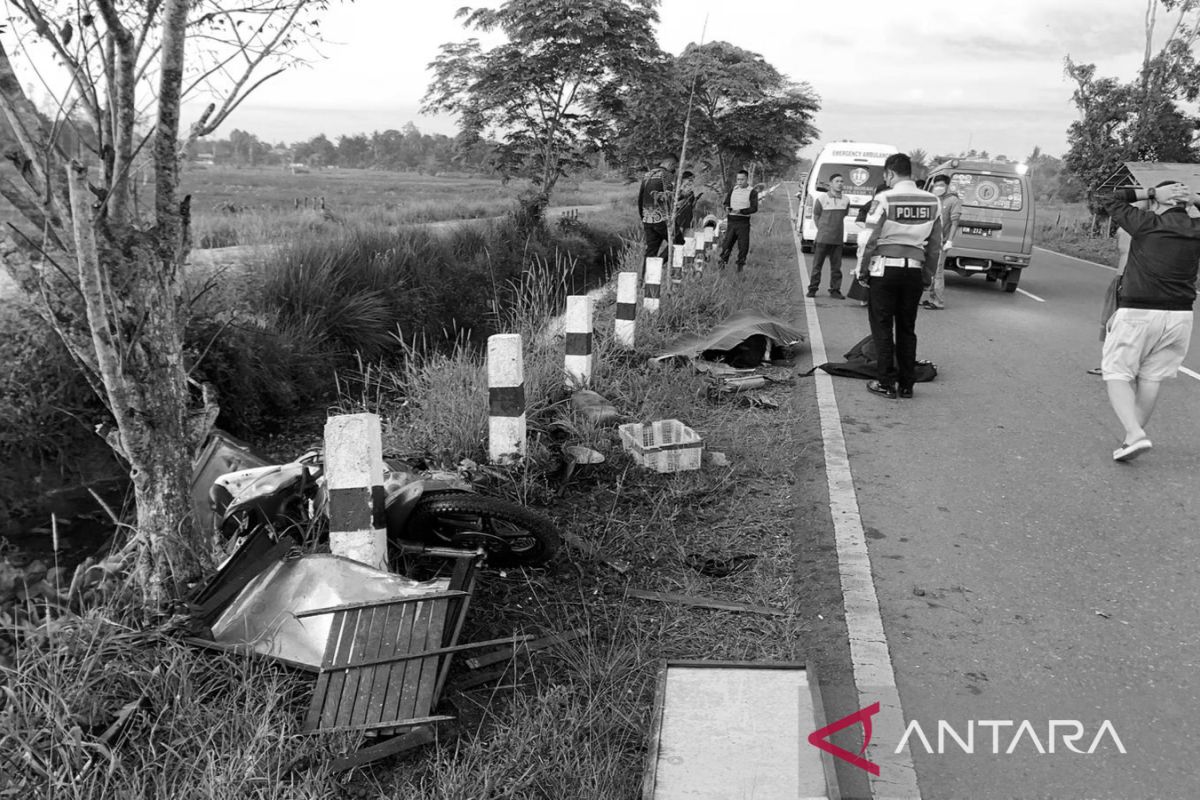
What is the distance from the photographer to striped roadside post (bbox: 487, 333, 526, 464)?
4.48m

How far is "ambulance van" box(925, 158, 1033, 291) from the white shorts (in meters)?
8.93

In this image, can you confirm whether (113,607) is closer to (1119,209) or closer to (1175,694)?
(1175,694)

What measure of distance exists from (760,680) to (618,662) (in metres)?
0.48

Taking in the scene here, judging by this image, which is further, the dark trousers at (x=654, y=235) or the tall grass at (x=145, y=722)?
the dark trousers at (x=654, y=235)

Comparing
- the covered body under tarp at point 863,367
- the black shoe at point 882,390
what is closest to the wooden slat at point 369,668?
the black shoe at point 882,390

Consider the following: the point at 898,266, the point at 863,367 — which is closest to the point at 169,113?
the point at 898,266

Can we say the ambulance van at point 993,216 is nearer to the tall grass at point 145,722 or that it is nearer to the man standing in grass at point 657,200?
the man standing in grass at point 657,200

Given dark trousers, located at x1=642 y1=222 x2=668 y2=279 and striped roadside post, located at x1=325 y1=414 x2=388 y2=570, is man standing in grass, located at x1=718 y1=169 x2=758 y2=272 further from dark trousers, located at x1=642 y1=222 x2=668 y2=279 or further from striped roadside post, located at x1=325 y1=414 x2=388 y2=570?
striped roadside post, located at x1=325 y1=414 x2=388 y2=570

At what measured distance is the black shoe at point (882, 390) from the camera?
283 inches

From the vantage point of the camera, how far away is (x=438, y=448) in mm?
4773

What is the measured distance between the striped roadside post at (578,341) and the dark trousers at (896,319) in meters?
2.49

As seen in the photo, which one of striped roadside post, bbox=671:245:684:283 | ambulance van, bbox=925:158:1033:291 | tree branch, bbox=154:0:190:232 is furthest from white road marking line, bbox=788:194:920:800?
ambulance van, bbox=925:158:1033:291

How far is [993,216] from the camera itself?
46.5 feet

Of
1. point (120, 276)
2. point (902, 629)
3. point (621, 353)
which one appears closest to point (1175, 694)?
point (902, 629)
